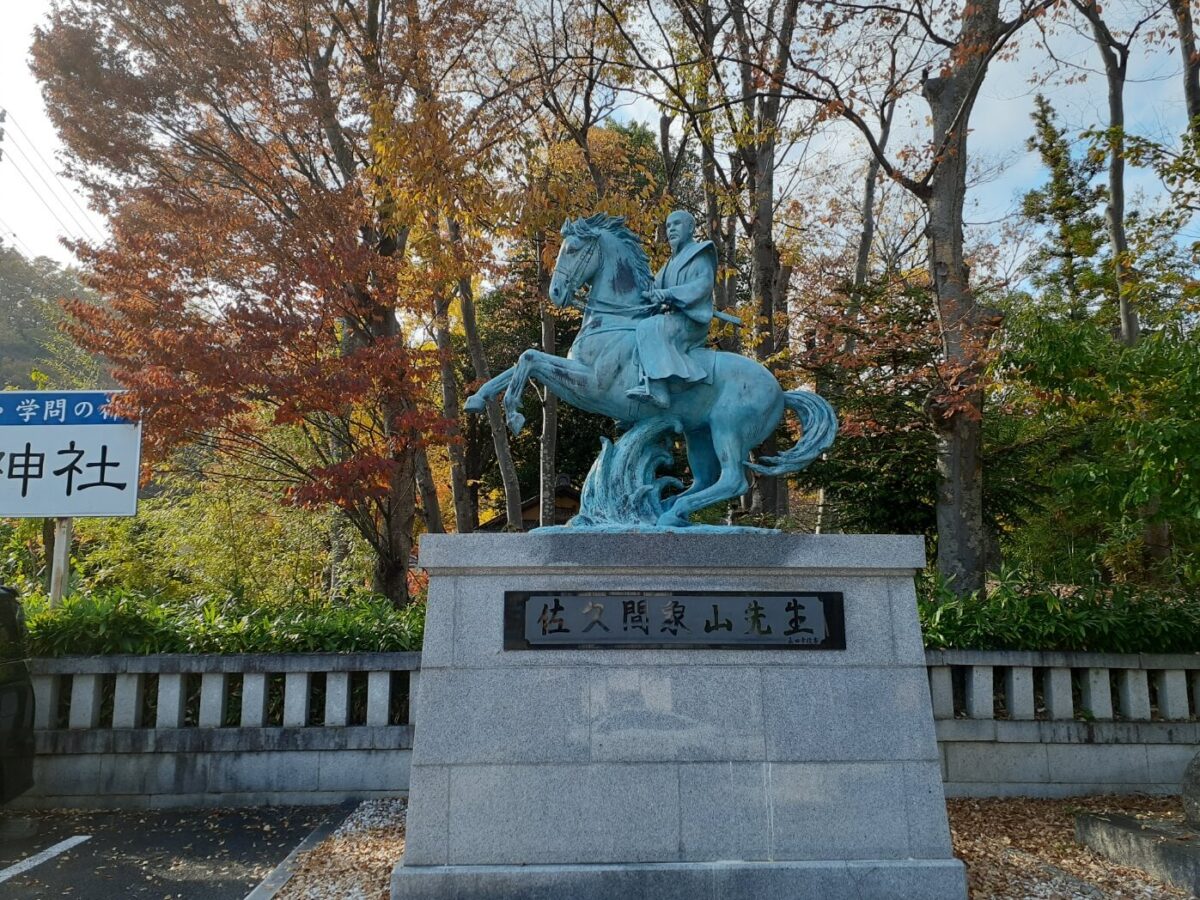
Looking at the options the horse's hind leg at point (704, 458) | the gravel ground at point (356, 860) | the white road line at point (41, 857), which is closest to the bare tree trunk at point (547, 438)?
the gravel ground at point (356, 860)

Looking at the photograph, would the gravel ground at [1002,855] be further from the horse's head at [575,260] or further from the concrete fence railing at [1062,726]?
the horse's head at [575,260]

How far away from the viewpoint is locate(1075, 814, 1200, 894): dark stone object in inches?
160

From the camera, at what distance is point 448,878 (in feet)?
11.8

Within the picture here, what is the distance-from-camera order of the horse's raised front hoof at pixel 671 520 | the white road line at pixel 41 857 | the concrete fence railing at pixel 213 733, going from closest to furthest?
the white road line at pixel 41 857 < the horse's raised front hoof at pixel 671 520 < the concrete fence railing at pixel 213 733

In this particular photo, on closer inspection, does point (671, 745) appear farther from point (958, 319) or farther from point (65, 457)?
point (958, 319)

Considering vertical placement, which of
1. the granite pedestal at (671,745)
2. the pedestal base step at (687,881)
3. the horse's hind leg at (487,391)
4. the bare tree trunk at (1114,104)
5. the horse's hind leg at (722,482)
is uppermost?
the bare tree trunk at (1114,104)

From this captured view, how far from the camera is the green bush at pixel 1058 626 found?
6.01 meters

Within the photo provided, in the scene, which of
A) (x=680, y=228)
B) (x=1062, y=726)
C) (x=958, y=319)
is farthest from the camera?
(x=958, y=319)

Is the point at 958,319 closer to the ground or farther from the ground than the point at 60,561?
farther from the ground

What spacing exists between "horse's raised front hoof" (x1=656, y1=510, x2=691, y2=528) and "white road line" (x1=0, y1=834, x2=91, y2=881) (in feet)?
13.6

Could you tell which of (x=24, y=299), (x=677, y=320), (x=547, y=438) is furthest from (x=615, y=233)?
(x=24, y=299)

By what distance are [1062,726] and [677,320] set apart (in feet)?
14.4

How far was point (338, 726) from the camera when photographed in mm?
5668

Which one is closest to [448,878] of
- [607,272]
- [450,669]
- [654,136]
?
[450,669]
